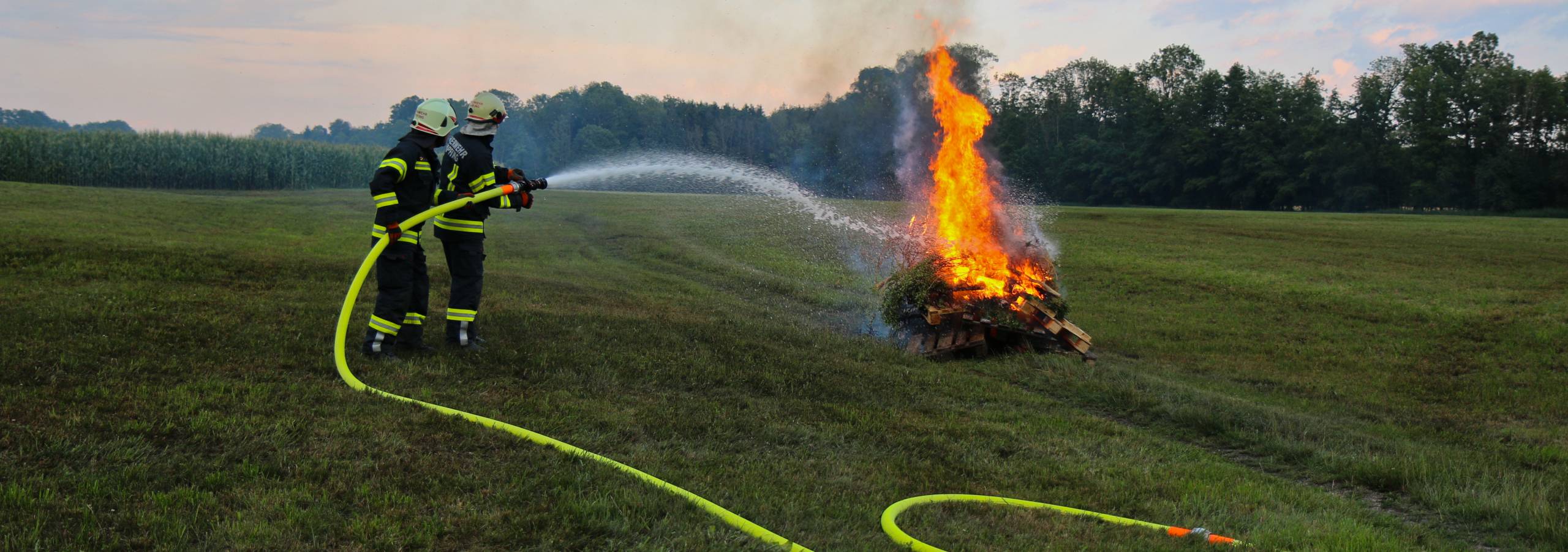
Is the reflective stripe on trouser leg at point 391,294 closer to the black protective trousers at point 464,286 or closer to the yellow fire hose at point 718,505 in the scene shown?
the yellow fire hose at point 718,505

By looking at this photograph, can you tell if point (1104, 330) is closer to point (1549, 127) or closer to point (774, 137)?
point (774, 137)

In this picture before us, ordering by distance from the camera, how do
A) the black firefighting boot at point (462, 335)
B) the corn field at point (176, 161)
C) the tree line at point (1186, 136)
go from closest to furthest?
the black firefighting boot at point (462, 335) < the corn field at point (176, 161) < the tree line at point (1186, 136)

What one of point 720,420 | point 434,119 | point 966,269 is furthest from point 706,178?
point 720,420

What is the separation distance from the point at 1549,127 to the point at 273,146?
225 ft

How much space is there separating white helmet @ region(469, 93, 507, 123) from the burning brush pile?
5.07 metres

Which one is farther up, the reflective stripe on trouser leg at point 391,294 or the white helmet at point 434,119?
the white helmet at point 434,119

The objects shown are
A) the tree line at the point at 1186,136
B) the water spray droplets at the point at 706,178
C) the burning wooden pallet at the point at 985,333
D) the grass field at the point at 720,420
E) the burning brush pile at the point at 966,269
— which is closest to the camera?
the grass field at the point at 720,420

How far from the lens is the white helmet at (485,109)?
822cm

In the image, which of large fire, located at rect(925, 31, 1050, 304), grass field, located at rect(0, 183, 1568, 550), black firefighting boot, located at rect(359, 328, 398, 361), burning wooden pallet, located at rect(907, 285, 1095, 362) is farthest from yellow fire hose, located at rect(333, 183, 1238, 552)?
large fire, located at rect(925, 31, 1050, 304)

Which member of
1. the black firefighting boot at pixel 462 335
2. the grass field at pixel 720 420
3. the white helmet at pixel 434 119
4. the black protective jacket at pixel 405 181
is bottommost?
the grass field at pixel 720 420

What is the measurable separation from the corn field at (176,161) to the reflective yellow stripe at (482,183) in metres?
36.3

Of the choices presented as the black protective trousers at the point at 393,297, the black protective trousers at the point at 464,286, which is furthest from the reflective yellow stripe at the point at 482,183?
the black protective trousers at the point at 393,297

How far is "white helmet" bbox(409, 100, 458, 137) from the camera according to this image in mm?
7680

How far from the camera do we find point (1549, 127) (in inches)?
2186
